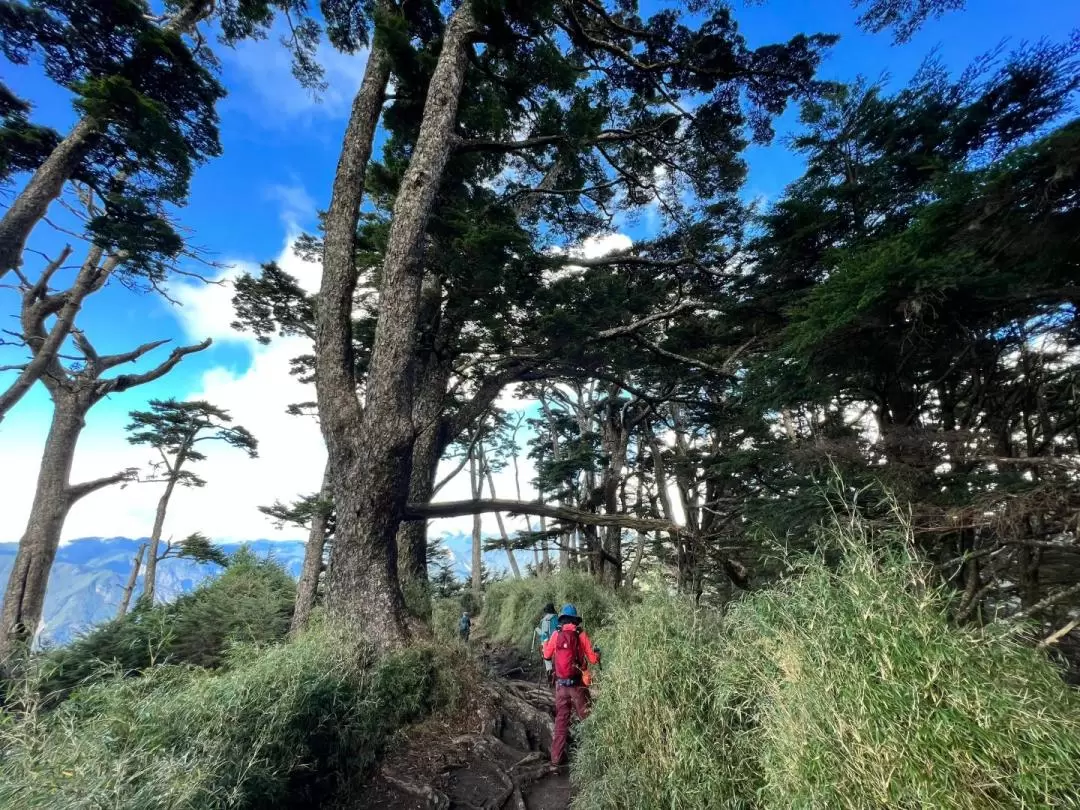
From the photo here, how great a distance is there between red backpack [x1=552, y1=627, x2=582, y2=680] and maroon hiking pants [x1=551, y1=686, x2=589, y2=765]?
0.13m

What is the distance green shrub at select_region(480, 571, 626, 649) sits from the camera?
34.0 feet

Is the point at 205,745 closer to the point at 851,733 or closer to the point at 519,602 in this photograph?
the point at 851,733

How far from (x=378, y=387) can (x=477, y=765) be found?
13.8ft

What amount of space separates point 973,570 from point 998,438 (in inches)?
63.2

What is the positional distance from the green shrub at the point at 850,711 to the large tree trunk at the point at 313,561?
701 cm

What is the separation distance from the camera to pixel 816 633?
7.88 feet

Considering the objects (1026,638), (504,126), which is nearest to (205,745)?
(1026,638)

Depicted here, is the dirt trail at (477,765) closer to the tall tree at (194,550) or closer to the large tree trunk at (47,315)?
the large tree trunk at (47,315)

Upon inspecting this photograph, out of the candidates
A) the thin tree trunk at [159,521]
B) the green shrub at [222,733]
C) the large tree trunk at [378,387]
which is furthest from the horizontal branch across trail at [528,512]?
the thin tree trunk at [159,521]

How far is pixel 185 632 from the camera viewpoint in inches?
258

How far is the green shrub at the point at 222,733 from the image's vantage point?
6.80ft

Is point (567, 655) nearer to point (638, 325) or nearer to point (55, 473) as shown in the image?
point (638, 325)

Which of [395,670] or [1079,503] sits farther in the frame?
[395,670]

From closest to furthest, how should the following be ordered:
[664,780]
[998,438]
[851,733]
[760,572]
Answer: [851,733] < [664,780] < [998,438] < [760,572]
